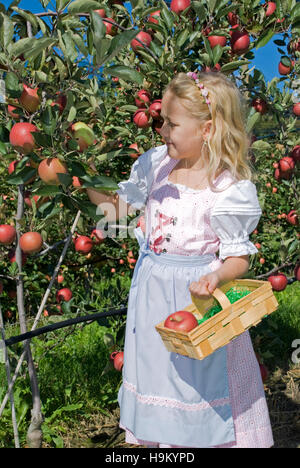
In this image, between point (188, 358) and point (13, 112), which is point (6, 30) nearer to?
point (13, 112)

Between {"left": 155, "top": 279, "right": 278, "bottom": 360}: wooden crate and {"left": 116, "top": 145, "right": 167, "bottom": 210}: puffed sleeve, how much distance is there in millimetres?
480

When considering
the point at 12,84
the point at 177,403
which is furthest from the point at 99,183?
the point at 177,403

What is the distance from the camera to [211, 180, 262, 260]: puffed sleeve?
5.61ft

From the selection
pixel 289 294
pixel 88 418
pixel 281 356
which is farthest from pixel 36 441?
pixel 289 294

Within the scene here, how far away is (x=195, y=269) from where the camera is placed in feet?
5.83

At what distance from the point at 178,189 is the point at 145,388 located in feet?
2.17

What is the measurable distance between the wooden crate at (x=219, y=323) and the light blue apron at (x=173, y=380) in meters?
0.15

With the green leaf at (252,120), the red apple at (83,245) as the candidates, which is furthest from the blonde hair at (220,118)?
the red apple at (83,245)

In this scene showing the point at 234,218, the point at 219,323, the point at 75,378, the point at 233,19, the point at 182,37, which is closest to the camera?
the point at 219,323

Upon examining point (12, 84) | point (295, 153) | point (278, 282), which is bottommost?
point (278, 282)

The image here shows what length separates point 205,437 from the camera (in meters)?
1.73

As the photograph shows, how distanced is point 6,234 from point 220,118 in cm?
83

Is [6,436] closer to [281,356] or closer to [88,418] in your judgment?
[88,418]

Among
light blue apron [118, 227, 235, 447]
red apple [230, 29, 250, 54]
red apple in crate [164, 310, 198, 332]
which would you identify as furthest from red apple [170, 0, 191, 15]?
red apple in crate [164, 310, 198, 332]
